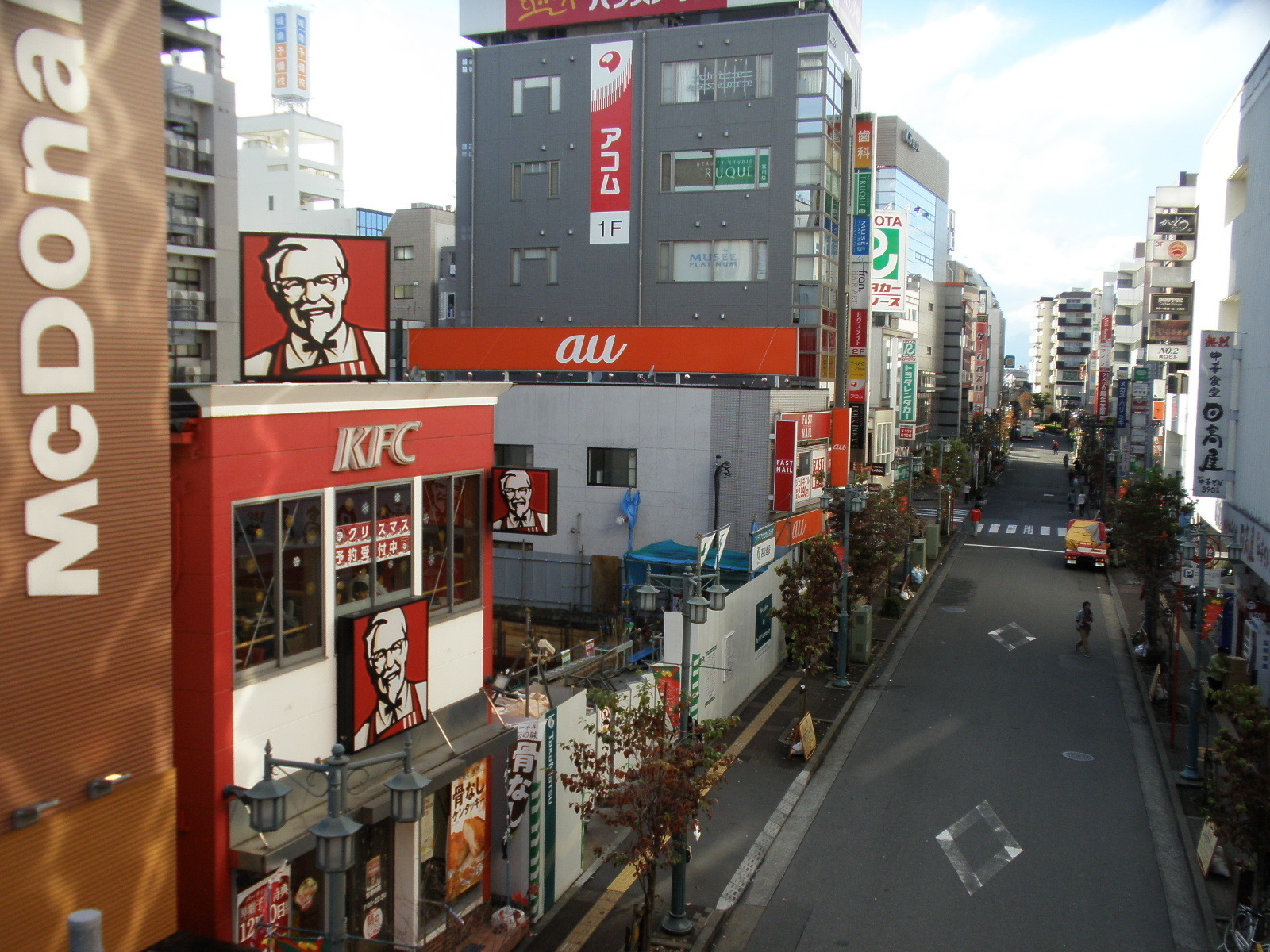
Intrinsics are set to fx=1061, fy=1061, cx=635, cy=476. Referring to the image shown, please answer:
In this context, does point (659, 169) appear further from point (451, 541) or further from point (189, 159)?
point (451, 541)

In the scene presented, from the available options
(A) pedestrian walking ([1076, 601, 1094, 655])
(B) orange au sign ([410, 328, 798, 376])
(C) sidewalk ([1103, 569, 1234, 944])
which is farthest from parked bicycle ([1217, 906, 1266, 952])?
(B) orange au sign ([410, 328, 798, 376])

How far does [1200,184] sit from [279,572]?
40.0m

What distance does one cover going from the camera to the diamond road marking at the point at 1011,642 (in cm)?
3641

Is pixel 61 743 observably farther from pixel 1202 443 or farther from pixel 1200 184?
pixel 1200 184

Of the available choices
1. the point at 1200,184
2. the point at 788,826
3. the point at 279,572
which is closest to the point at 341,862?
the point at 279,572

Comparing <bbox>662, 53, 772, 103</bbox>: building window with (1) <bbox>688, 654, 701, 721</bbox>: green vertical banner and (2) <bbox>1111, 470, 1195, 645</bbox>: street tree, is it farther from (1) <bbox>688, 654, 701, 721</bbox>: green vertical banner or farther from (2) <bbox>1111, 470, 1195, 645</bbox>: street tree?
(1) <bbox>688, 654, 701, 721</bbox>: green vertical banner

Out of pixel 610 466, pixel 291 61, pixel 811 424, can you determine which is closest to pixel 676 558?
pixel 610 466

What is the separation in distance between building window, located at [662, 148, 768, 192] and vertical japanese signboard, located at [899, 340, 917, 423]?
25842mm

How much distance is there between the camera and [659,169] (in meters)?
42.5

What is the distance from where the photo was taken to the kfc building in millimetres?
11438

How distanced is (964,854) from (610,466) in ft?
62.3

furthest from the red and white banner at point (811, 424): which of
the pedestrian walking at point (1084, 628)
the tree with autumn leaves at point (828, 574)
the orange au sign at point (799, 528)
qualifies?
the pedestrian walking at point (1084, 628)

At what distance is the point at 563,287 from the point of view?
44562 mm

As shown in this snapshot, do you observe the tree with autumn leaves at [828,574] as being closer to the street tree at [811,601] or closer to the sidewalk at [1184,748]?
the street tree at [811,601]
